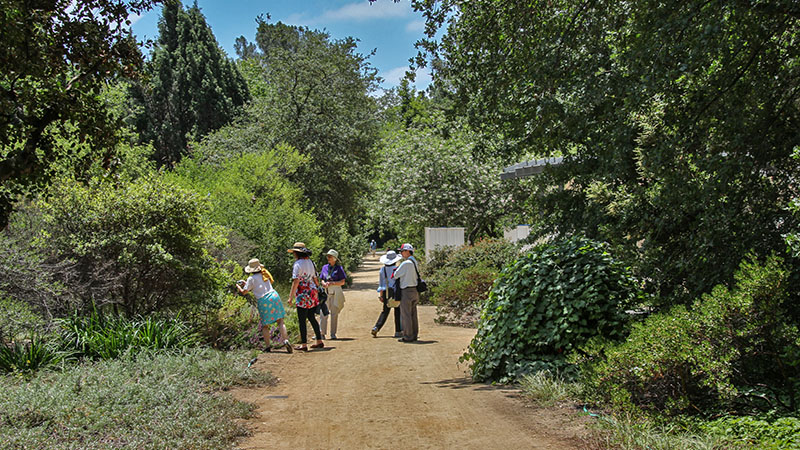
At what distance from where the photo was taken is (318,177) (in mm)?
28500

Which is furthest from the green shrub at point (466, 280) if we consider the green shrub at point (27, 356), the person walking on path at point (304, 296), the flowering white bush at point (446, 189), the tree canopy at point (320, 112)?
the tree canopy at point (320, 112)

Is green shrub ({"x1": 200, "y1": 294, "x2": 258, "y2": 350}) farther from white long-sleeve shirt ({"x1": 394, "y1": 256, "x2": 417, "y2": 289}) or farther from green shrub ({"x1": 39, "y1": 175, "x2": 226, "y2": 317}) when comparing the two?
white long-sleeve shirt ({"x1": 394, "y1": 256, "x2": 417, "y2": 289})

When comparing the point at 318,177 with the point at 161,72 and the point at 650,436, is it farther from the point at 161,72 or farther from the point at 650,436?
the point at 650,436

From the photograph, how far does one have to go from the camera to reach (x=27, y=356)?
8.34m

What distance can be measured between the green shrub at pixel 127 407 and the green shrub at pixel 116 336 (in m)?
0.40

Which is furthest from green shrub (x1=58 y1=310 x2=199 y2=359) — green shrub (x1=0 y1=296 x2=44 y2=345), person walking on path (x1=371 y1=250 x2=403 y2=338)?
person walking on path (x1=371 y1=250 x2=403 y2=338)

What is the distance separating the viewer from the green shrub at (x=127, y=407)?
5582 mm

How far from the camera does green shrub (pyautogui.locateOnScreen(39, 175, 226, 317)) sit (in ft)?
32.2

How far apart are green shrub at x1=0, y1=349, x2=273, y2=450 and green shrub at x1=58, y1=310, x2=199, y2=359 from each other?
40 centimetres

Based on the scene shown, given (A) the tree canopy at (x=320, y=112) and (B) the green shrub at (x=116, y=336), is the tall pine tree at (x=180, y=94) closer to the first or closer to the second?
(A) the tree canopy at (x=320, y=112)

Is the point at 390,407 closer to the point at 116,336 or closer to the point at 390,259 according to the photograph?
the point at 116,336

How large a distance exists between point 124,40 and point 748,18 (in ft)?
21.9

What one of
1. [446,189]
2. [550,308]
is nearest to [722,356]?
[550,308]

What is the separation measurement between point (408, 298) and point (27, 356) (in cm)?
621
